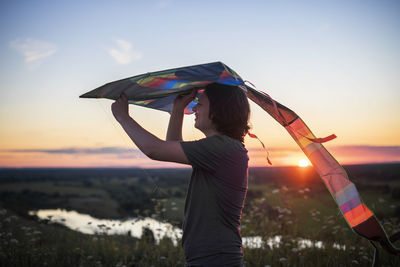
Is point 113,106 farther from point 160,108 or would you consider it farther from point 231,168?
point 160,108

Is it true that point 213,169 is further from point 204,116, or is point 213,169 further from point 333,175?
point 333,175

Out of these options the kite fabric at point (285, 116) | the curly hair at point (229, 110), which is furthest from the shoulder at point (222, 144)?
the kite fabric at point (285, 116)

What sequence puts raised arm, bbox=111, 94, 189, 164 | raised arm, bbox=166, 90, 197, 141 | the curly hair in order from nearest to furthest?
raised arm, bbox=111, 94, 189, 164
the curly hair
raised arm, bbox=166, 90, 197, 141

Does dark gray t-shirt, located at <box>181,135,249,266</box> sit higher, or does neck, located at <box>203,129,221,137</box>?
neck, located at <box>203,129,221,137</box>

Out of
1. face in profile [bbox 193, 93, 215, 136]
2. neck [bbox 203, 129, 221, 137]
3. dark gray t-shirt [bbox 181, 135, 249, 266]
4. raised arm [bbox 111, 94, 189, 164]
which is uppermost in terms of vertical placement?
face in profile [bbox 193, 93, 215, 136]

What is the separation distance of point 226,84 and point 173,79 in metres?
0.39

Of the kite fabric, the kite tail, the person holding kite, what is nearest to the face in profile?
the person holding kite

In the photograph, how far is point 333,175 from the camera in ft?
8.16

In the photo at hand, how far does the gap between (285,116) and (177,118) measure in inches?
34.8

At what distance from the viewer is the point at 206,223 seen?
1.93 metres

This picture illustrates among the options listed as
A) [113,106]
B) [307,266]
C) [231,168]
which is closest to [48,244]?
[307,266]

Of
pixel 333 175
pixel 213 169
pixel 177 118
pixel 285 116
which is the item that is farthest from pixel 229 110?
pixel 333 175

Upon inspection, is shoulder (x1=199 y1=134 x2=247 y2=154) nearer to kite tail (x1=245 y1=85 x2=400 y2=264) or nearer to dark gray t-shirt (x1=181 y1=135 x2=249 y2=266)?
dark gray t-shirt (x1=181 y1=135 x2=249 y2=266)

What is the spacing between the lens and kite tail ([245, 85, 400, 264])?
225 centimetres
